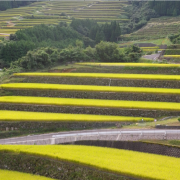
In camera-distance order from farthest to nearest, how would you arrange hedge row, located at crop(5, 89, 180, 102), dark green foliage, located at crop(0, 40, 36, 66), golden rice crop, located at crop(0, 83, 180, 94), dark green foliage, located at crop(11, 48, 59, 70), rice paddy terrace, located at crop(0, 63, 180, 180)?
dark green foliage, located at crop(0, 40, 36, 66) → dark green foliage, located at crop(11, 48, 59, 70) → golden rice crop, located at crop(0, 83, 180, 94) → hedge row, located at crop(5, 89, 180, 102) → rice paddy terrace, located at crop(0, 63, 180, 180)

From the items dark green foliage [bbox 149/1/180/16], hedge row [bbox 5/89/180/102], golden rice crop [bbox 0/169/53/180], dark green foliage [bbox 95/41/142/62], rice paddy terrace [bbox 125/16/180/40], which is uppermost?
dark green foliage [bbox 149/1/180/16]

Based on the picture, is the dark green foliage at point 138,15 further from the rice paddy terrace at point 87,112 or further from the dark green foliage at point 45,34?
the rice paddy terrace at point 87,112

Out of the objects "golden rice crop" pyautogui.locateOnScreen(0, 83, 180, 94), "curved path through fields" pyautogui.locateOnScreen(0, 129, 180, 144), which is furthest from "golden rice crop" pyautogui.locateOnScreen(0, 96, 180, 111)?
"curved path through fields" pyautogui.locateOnScreen(0, 129, 180, 144)

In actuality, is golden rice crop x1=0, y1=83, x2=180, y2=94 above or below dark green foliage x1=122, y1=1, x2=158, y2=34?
below

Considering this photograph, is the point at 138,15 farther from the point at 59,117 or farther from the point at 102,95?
the point at 59,117

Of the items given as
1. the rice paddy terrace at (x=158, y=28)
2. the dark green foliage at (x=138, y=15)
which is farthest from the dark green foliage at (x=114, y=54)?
the dark green foliage at (x=138, y=15)

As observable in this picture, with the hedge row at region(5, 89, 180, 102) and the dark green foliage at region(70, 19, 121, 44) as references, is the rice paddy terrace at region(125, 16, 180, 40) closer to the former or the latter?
the dark green foliage at region(70, 19, 121, 44)

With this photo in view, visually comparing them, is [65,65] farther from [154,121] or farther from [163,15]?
[163,15]
